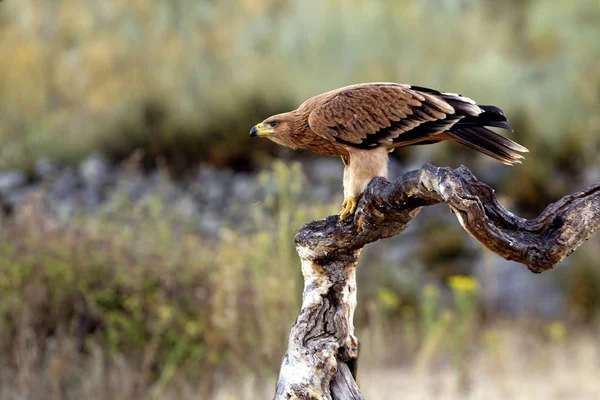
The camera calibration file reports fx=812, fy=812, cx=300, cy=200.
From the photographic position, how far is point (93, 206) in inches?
309

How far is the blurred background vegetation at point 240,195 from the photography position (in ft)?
16.1

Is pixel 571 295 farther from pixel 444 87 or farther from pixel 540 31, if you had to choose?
pixel 540 31

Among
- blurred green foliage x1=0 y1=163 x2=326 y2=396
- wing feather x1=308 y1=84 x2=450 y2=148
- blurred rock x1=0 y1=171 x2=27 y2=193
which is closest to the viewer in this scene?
wing feather x1=308 y1=84 x2=450 y2=148

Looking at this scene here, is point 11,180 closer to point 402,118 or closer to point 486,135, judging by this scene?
point 402,118

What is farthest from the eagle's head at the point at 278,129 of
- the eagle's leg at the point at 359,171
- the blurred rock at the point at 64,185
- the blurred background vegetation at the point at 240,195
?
the blurred rock at the point at 64,185

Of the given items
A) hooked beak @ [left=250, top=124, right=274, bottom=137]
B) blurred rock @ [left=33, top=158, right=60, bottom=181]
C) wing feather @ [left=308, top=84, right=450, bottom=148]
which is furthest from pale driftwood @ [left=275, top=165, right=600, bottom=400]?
blurred rock @ [left=33, top=158, right=60, bottom=181]

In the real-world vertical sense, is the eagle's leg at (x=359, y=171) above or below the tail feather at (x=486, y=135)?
below

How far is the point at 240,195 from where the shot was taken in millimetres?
7945

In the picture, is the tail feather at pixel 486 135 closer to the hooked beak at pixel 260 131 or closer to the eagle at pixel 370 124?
the eagle at pixel 370 124

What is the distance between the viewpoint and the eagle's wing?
95.2 inches

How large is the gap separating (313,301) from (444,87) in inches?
287

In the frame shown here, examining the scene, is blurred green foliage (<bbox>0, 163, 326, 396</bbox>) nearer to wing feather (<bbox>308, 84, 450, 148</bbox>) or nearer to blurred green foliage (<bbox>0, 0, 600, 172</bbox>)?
wing feather (<bbox>308, 84, 450, 148</bbox>)

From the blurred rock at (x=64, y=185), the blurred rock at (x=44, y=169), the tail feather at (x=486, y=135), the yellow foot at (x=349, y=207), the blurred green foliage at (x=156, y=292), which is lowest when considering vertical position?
the blurred green foliage at (x=156, y=292)

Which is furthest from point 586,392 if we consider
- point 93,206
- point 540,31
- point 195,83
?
point 540,31
